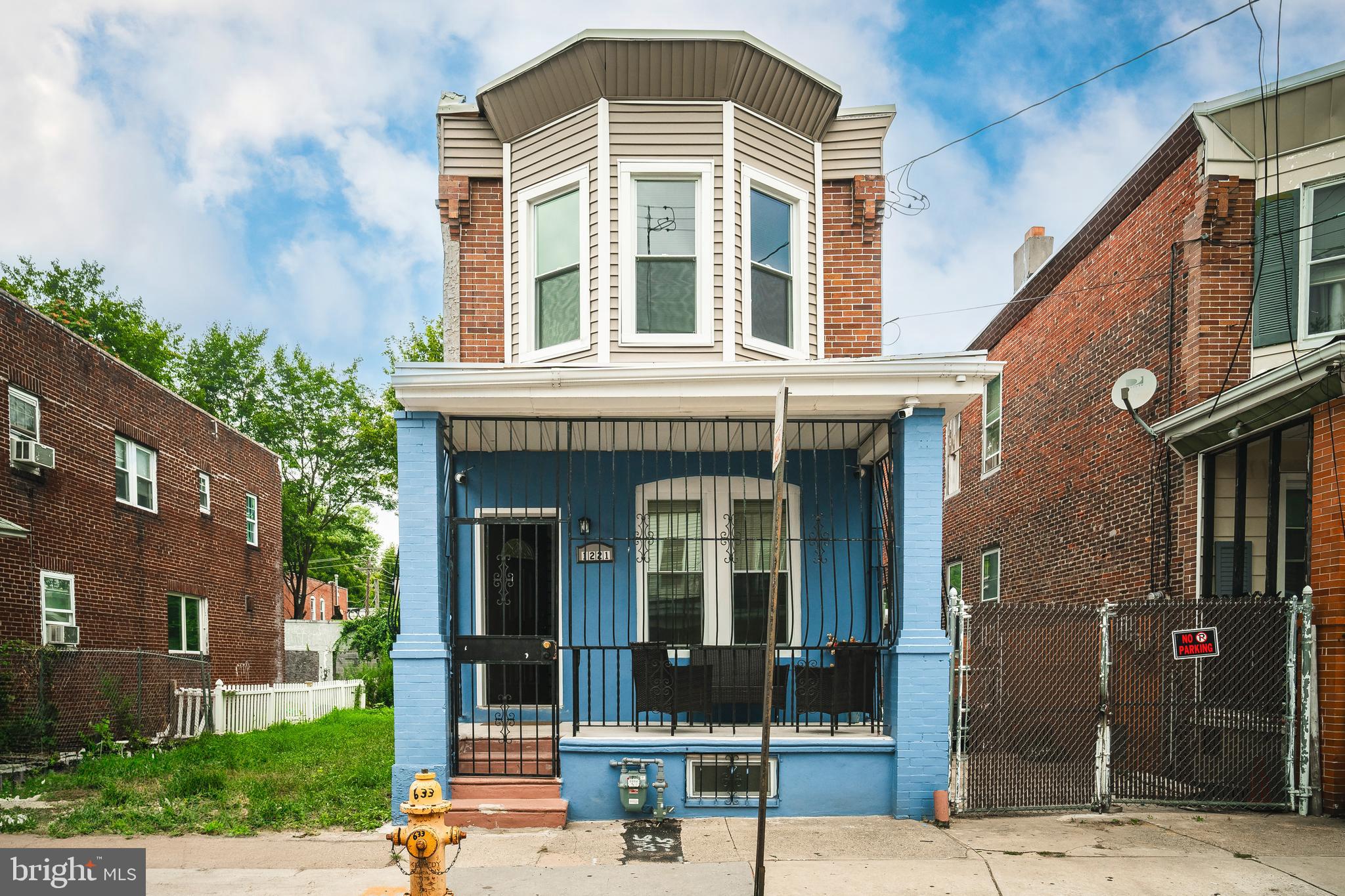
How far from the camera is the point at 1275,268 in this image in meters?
9.35

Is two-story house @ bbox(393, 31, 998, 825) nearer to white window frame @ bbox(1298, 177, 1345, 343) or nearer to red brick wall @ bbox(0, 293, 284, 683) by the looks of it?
white window frame @ bbox(1298, 177, 1345, 343)

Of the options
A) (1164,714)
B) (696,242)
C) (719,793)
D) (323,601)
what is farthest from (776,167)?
(323,601)

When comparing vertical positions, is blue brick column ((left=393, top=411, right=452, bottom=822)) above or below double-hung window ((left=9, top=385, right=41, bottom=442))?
below

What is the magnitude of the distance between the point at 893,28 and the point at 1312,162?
4.89 m

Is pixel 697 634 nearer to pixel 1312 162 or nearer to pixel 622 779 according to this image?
pixel 622 779

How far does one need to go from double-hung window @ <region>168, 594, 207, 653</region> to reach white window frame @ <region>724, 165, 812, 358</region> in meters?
12.3

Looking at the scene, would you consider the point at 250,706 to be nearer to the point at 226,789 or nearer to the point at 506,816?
the point at 226,789

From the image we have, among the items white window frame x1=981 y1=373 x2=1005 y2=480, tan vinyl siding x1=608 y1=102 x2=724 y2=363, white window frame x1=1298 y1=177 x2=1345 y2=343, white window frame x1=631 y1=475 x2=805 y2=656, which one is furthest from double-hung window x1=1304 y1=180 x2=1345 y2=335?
tan vinyl siding x1=608 y1=102 x2=724 y2=363

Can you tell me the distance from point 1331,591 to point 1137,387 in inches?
111

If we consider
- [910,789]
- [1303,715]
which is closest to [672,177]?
[910,789]

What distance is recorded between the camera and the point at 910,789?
25.0ft

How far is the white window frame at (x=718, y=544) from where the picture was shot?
9547 mm

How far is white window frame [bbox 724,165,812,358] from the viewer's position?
9375 millimetres

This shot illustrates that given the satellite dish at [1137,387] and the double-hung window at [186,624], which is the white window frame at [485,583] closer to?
the satellite dish at [1137,387]
